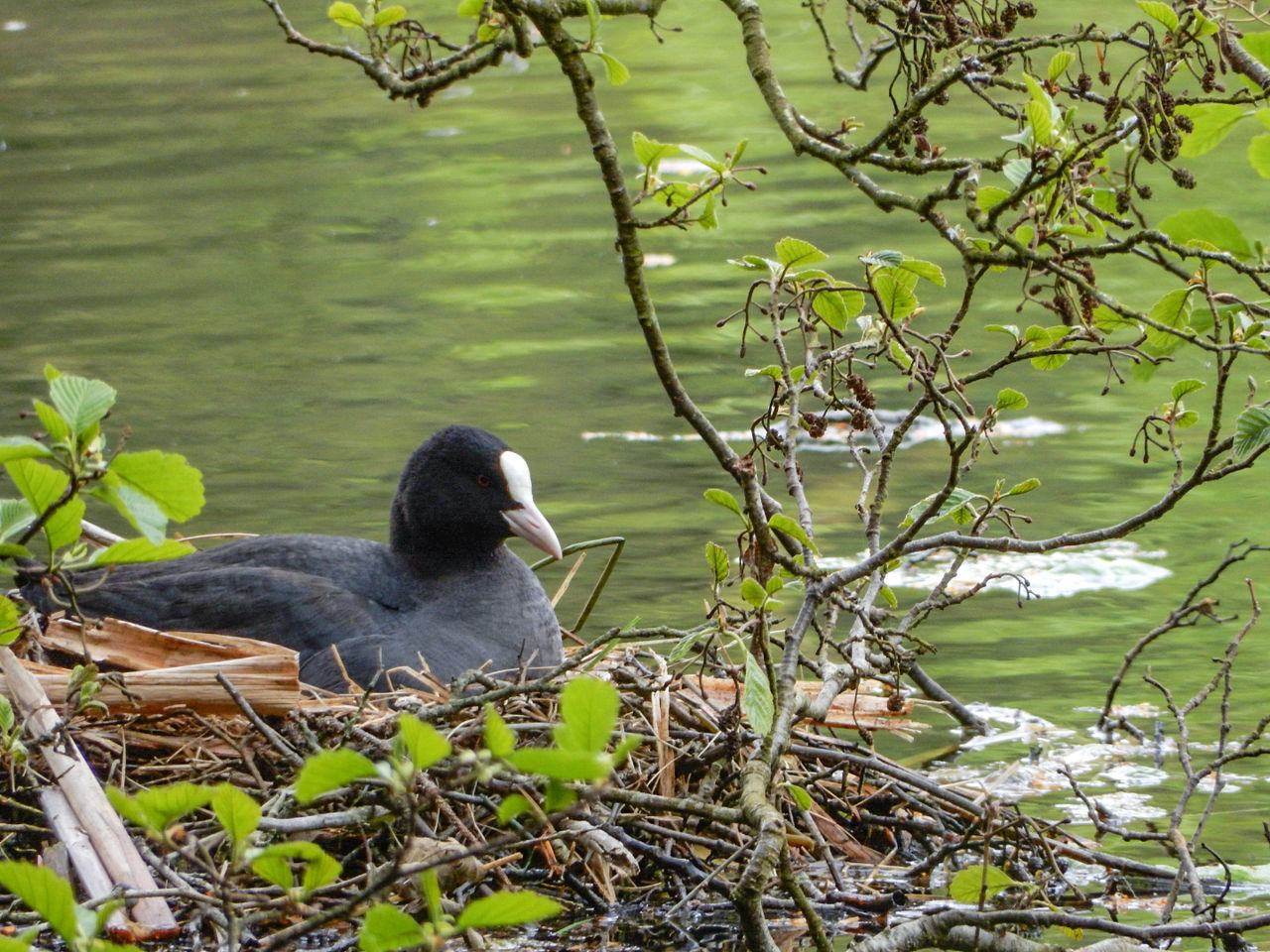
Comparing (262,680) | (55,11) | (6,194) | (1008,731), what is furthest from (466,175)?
(262,680)

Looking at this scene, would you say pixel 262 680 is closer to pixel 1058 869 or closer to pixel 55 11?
pixel 1058 869

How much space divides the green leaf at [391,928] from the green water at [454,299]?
314cm

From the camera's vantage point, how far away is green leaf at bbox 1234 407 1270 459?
3.14 meters

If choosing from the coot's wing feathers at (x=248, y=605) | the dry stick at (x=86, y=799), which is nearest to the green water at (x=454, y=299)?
the coot's wing feathers at (x=248, y=605)

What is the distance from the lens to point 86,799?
3.74 m

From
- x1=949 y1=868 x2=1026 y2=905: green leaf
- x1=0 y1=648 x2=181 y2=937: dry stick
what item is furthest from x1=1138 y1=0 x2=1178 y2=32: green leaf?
x1=0 y1=648 x2=181 y2=937: dry stick

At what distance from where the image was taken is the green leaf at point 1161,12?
3049 mm

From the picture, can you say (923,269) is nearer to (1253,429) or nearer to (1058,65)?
(1058,65)

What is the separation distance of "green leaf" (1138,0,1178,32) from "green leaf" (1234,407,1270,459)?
0.67 m

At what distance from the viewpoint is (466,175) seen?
14.4 meters

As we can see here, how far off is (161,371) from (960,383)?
740 centimetres

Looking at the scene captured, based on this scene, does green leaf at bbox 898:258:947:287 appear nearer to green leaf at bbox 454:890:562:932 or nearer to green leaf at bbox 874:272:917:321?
green leaf at bbox 874:272:917:321

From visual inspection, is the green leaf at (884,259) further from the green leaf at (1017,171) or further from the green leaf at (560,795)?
the green leaf at (560,795)

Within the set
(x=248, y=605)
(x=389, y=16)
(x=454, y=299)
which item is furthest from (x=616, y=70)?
(x=454, y=299)
